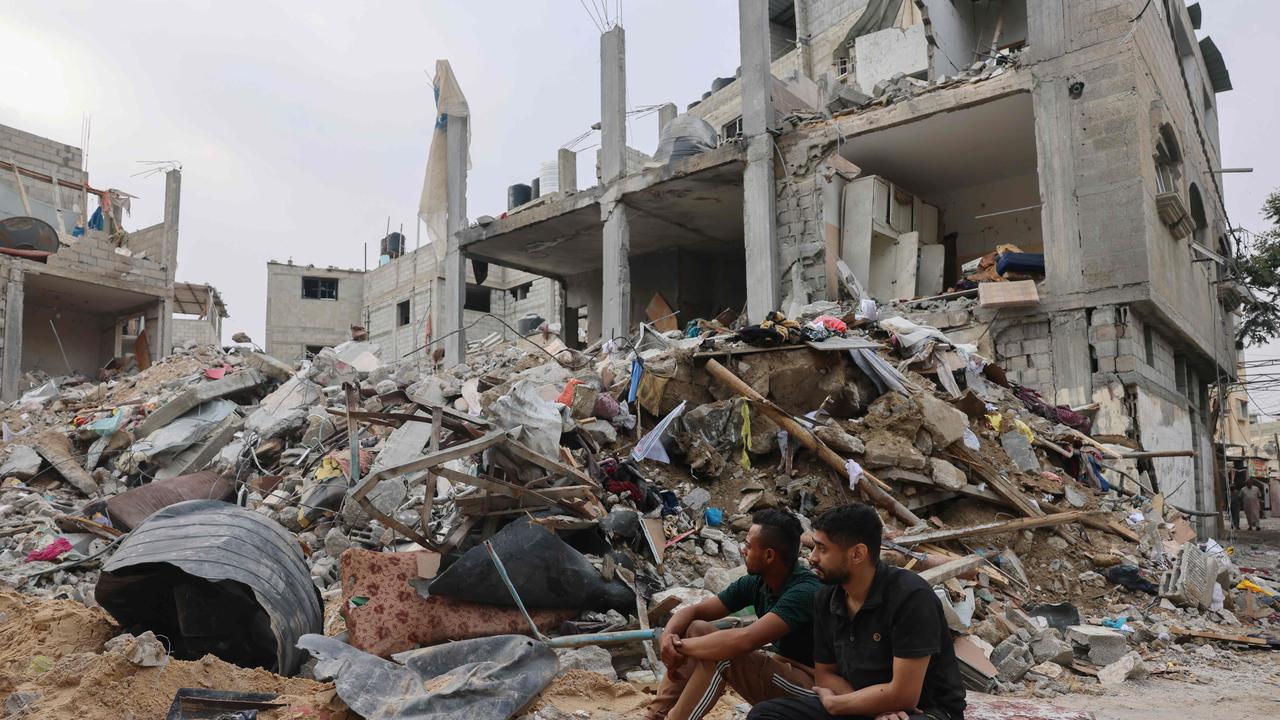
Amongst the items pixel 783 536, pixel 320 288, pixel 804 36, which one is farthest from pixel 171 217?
pixel 783 536

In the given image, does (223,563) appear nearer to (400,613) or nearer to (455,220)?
(400,613)

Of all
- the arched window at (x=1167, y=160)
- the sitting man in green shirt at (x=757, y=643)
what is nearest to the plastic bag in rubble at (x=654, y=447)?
the sitting man in green shirt at (x=757, y=643)

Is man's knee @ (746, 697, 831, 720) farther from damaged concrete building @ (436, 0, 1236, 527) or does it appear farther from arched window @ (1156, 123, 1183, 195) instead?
arched window @ (1156, 123, 1183, 195)

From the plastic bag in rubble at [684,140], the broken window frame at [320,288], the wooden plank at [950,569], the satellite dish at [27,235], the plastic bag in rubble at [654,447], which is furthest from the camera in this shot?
the broken window frame at [320,288]

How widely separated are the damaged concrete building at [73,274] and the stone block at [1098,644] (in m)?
19.7

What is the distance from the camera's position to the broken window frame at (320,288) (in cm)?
3256

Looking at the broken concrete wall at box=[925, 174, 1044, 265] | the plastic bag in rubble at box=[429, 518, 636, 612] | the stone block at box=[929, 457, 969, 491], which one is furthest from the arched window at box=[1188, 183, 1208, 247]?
the plastic bag in rubble at box=[429, 518, 636, 612]

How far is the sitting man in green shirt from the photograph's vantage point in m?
2.88

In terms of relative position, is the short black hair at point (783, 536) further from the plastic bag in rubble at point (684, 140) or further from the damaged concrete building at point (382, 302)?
the damaged concrete building at point (382, 302)

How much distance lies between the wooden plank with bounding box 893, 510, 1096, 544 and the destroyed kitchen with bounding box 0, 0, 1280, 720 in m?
0.05

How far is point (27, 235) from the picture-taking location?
17.9 meters

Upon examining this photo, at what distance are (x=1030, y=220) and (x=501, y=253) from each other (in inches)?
432

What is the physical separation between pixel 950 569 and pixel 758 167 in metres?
8.61

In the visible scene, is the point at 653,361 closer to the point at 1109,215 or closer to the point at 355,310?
the point at 1109,215
